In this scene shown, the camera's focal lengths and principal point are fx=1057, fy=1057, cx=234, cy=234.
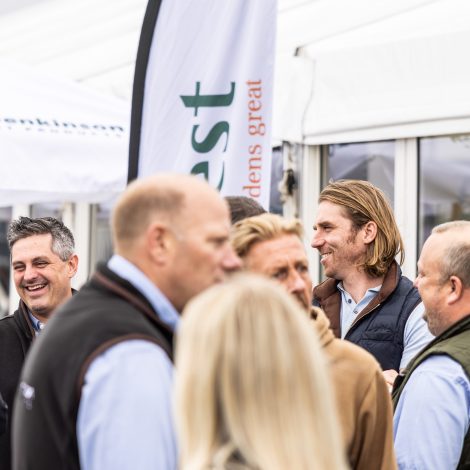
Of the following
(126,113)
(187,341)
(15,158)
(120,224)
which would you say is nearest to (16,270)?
(15,158)

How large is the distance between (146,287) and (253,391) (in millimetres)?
668

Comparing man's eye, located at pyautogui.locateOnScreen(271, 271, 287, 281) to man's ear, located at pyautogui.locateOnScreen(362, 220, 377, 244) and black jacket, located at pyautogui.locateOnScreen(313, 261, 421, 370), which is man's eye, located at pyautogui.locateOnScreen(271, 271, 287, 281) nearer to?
black jacket, located at pyautogui.locateOnScreen(313, 261, 421, 370)

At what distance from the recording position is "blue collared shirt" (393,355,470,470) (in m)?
3.08

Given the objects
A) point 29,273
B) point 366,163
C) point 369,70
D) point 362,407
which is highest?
point 369,70

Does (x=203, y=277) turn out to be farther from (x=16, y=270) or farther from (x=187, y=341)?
(x=16, y=270)

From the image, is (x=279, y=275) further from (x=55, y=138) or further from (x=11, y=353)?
(x=55, y=138)

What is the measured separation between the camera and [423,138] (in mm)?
5941

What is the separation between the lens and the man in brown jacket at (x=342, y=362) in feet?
8.84

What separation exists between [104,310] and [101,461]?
31 cm

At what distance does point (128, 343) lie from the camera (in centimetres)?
206

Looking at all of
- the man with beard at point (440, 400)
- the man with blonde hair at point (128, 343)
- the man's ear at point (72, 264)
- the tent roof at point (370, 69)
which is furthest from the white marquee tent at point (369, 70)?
the man with blonde hair at point (128, 343)

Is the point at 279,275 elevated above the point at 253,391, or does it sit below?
above

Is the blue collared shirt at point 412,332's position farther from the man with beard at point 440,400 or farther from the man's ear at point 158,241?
the man's ear at point 158,241

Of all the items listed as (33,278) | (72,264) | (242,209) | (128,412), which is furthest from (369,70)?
(128,412)
